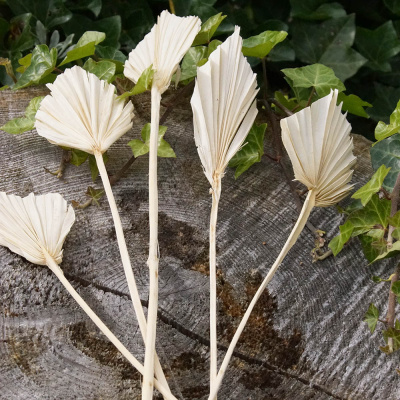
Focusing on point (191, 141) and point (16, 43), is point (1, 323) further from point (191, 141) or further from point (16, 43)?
point (16, 43)

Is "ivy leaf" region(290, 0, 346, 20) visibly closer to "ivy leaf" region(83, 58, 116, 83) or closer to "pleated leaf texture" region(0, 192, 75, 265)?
"ivy leaf" region(83, 58, 116, 83)

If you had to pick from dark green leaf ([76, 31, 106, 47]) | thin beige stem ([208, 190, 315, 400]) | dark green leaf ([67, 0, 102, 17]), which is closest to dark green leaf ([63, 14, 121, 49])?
dark green leaf ([67, 0, 102, 17])

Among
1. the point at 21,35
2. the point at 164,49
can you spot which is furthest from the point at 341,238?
the point at 21,35

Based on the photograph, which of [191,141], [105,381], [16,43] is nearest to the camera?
[105,381]

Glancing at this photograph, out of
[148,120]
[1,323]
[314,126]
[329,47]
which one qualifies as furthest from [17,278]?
[329,47]

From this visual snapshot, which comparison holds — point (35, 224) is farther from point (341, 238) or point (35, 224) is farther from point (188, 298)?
point (341, 238)
